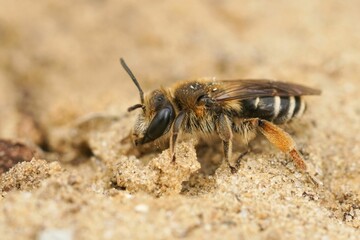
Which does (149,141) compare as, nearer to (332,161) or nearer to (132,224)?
(132,224)

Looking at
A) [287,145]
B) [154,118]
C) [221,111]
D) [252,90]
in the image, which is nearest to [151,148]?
[154,118]

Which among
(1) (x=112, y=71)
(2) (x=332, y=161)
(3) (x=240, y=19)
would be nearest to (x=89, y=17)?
(1) (x=112, y=71)

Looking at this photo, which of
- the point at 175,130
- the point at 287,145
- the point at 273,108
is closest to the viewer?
the point at 175,130

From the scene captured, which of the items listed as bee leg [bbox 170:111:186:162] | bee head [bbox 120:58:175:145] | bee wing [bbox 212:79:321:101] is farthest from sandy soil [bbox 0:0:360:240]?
bee wing [bbox 212:79:321:101]

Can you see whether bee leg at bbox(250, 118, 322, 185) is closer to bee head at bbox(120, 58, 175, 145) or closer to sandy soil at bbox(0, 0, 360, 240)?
sandy soil at bbox(0, 0, 360, 240)

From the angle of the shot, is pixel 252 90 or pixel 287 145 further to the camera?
pixel 252 90

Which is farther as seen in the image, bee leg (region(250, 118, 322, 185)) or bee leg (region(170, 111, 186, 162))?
bee leg (region(250, 118, 322, 185))

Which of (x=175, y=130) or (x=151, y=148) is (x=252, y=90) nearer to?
(x=175, y=130)

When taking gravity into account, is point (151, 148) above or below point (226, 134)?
below
